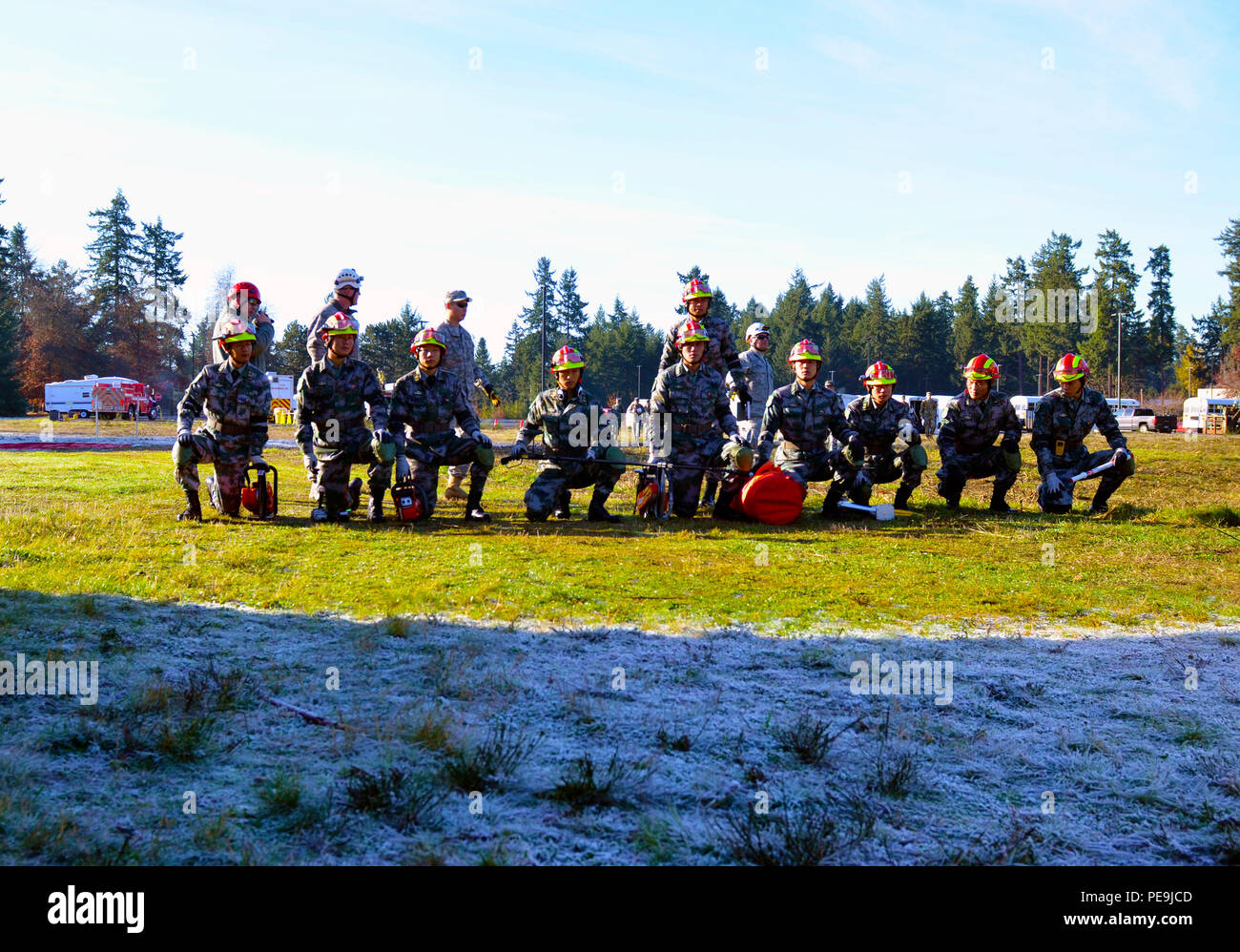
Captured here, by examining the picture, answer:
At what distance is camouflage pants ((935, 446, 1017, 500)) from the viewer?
12.4 metres

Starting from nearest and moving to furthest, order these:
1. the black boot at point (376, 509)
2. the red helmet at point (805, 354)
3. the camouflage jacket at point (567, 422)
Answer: the black boot at point (376, 509)
the camouflage jacket at point (567, 422)
the red helmet at point (805, 354)

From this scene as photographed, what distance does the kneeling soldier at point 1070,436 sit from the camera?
39.9 ft

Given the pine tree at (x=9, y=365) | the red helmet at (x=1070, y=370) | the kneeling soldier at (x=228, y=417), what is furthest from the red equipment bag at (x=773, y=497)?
the pine tree at (x=9, y=365)

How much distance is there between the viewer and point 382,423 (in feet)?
36.6

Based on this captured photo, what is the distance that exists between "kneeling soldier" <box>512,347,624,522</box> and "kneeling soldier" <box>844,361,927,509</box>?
326 centimetres

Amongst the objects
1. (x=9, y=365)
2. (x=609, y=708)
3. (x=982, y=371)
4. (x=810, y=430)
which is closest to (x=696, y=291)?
(x=810, y=430)

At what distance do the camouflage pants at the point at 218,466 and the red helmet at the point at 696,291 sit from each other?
5686 millimetres

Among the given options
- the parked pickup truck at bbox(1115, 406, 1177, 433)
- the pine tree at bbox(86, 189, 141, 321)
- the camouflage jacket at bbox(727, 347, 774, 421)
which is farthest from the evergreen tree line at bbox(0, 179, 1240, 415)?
the camouflage jacket at bbox(727, 347, 774, 421)

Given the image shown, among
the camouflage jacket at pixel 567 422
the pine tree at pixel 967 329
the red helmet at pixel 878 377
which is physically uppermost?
the pine tree at pixel 967 329

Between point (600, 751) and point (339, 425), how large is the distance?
7629 mm

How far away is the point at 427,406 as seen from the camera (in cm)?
1127

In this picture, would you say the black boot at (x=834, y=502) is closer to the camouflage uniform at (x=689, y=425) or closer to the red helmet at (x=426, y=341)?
the camouflage uniform at (x=689, y=425)
